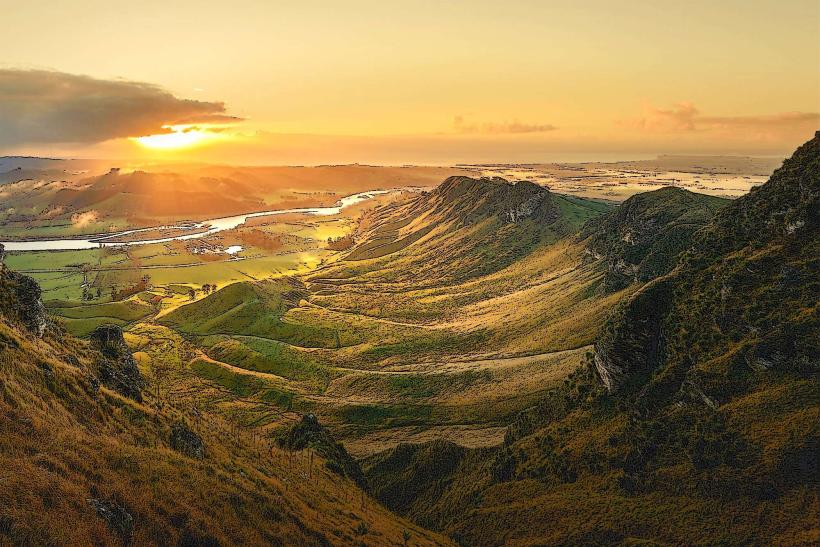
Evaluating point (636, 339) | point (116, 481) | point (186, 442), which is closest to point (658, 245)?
point (636, 339)

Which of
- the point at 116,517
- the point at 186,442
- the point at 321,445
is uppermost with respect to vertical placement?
the point at 116,517

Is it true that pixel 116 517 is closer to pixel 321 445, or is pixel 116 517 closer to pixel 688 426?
pixel 321 445

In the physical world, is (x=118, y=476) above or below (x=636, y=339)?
above

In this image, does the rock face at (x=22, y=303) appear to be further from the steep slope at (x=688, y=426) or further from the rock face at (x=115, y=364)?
the steep slope at (x=688, y=426)

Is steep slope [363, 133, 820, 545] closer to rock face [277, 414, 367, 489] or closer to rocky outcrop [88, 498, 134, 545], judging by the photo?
rock face [277, 414, 367, 489]

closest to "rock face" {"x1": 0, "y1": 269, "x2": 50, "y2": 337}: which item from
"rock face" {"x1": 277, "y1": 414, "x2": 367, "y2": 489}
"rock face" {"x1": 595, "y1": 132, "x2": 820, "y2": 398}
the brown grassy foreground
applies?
the brown grassy foreground

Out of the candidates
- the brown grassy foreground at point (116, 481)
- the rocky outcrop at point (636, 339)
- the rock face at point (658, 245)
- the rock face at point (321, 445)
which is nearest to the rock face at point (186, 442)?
the brown grassy foreground at point (116, 481)
